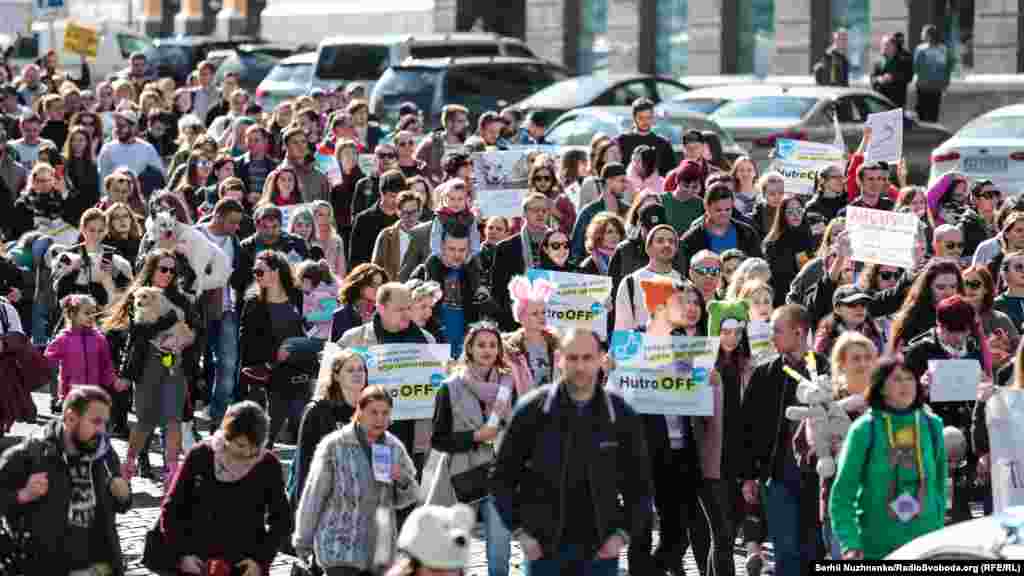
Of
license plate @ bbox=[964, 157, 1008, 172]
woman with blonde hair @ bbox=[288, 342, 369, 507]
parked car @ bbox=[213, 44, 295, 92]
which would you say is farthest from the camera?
parked car @ bbox=[213, 44, 295, 92]

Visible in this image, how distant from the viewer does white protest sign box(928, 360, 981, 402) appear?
11.9 m

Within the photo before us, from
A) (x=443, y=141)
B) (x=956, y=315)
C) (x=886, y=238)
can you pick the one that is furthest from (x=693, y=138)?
(x=956, y=315)

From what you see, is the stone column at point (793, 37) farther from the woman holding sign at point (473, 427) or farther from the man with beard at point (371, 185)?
the woman holding sign at point (473, 427)

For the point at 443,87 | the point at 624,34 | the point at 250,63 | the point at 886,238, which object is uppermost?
the point at 886,238

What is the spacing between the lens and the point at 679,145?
84.4 ft

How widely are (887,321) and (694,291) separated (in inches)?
79.5

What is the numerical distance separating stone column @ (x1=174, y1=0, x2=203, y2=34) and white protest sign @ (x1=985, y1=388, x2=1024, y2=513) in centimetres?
4567

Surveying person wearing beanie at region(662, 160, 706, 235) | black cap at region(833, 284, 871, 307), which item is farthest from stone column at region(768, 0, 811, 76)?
black cap at region(833, 284, 871, 307)

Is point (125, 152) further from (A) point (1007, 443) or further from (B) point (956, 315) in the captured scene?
(A) point (1007, 443)

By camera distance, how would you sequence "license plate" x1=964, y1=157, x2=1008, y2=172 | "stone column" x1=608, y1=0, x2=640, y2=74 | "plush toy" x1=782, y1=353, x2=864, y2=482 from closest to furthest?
"plush toy" x1=782, y1=353, x2=864, y2=482, "license plate" x1=964, y1=157, x2=1008, y2=172, "stone column" x1=608, y1=0, x2=640, y2=74

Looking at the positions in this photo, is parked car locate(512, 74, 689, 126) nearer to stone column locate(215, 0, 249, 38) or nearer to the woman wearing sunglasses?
the woman wearing sunglasses

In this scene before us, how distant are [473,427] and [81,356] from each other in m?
3.62

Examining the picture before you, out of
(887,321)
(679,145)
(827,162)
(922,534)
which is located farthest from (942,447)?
(679,145)

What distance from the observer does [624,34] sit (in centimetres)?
4200
